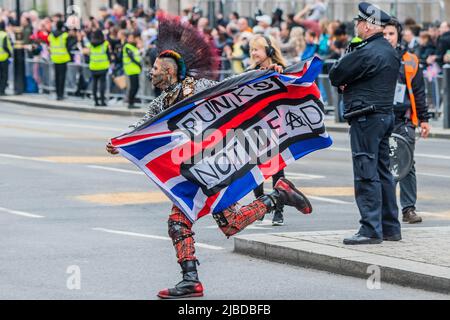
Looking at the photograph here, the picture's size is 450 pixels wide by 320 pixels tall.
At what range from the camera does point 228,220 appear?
9.75 metres

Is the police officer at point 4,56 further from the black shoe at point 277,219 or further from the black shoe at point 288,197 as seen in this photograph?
the black shoe at point 288,197

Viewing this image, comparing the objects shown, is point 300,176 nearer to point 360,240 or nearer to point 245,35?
point 360,240

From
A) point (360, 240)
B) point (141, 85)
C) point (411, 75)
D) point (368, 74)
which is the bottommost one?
point (141, 85)

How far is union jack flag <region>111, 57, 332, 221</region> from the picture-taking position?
9.57 m

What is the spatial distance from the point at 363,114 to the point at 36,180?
23.6 ft

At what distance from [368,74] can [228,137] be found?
5.04ft

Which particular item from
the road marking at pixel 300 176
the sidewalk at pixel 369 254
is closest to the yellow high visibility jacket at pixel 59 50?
the road marking at pixel 300 176

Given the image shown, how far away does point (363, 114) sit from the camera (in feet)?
35.6

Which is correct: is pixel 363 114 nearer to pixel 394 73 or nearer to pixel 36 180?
pixel 394 73

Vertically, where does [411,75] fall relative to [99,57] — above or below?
above

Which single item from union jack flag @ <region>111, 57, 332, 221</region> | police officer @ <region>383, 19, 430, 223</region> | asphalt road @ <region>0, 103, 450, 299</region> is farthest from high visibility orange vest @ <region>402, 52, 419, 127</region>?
union jack flag @ <region>111, 57, 332, 221</region>

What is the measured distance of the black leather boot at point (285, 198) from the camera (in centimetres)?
1026

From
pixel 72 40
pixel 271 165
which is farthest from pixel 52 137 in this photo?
pixel 271 165

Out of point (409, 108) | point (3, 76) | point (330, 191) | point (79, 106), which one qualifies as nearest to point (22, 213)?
point (330, 191)
